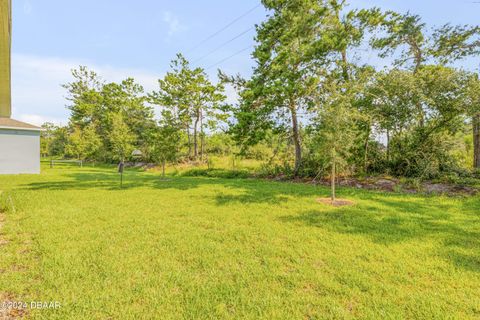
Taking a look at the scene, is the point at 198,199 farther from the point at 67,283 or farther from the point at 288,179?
the point at 288,179

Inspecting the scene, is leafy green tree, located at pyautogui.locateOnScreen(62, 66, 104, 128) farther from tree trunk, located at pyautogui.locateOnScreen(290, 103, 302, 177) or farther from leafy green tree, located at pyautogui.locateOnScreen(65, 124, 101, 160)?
tree trunk, located at pyautogui.locateOnScreen(290, 103, 302, 177)

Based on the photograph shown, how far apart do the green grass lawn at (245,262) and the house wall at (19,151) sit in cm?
1249

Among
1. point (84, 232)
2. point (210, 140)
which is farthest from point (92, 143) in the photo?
point (84, 232)

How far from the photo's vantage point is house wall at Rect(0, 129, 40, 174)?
14312 millimetres

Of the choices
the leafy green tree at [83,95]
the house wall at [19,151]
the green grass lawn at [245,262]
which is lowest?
the green grass lawn at [245,262]

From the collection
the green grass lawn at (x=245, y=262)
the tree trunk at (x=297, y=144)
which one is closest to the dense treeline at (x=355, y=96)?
the tree trunk at (x=297, y=144)

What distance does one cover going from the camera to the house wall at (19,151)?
14.3 meters

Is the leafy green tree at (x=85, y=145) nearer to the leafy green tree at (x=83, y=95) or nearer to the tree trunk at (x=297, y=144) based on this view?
the leafy green tree at (x=83, y=95)

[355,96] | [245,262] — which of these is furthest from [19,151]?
[355,96]

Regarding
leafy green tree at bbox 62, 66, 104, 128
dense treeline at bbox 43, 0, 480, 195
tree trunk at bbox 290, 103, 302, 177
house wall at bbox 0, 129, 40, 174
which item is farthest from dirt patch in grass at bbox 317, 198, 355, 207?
leafy green tree at bbox 62, 66, 104, 128

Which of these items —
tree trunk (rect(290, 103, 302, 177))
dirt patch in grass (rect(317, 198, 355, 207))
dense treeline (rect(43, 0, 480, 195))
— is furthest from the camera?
tree trunk (rect(290, 103, 302, 177))

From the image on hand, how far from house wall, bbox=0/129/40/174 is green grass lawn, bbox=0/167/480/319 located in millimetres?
12492

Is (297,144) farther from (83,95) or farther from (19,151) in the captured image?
(83,95)

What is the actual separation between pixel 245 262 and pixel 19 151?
18843 millimetres
